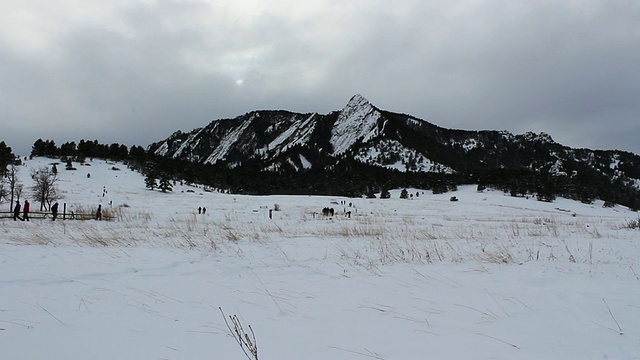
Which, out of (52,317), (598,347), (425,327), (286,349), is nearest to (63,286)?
(52,317)

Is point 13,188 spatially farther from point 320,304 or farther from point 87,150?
point 87,150

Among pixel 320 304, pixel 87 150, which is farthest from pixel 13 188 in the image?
pixel 87 150

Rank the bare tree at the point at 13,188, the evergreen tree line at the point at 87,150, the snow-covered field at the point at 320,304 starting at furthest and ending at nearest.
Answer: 1. the evergreen tree line at the point at 87,150
2. the bare tree at the point at 13,188
3. the snow-covered field at the point at 320,304

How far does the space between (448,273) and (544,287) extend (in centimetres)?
152


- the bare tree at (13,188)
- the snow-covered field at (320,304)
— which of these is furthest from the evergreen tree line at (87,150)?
the snow-covered field at (320,304)

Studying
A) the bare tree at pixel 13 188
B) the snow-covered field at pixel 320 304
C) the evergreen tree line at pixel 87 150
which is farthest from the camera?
the evergreen tree line at pixel 87 150

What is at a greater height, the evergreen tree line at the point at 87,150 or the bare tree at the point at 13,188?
the evergreen tree line at the point at 87,150

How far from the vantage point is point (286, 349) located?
306 cm

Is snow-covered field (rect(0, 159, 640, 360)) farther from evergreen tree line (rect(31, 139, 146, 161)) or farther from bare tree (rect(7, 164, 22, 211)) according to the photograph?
evergreen tree line (rect(31, 139, 146, 161))

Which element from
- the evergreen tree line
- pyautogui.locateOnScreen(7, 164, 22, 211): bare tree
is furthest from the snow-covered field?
the evergreen tree line

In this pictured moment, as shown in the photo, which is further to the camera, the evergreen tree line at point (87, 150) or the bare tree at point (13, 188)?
the evergreen tree line at point (87, 150)

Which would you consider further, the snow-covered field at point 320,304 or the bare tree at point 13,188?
the bare tree at point 13,188

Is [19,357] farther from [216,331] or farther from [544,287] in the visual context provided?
[544,287]

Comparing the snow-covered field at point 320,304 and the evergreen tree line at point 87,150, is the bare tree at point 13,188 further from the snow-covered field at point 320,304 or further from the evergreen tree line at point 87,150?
the evergreen tree line at point 87,150
